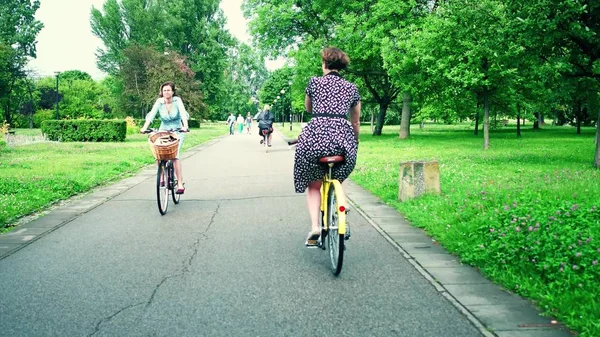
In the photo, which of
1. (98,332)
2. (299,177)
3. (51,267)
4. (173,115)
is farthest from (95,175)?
(98,332)

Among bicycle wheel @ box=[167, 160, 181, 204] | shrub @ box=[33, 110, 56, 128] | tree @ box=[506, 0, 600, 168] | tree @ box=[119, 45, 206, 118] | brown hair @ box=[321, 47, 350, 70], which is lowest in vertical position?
bicycle wheel @ box=[167, 160, 181, 204]

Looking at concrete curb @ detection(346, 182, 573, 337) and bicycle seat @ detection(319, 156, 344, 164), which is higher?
bicycle seat @ detection(319, 156, 344, 164)

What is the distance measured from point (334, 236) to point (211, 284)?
1.17 meters

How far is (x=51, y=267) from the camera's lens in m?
5.07

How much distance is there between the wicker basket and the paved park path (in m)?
0.91

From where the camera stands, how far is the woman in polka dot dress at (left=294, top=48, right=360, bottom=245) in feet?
15.8

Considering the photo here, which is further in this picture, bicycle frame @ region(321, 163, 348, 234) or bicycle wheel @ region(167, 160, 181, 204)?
bicycle wheel @ region(167, 160, 181, 204)

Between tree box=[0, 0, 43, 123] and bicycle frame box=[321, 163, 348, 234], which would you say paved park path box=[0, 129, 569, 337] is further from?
tree box=[0, 0, 43, 123]

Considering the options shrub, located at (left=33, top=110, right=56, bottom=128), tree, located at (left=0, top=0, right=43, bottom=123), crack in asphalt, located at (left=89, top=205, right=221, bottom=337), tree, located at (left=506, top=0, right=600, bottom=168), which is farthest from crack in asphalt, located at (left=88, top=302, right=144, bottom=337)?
shrub, located at (left=33, top=110, right=56, bottom=128)

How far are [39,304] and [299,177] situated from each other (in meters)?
2.47

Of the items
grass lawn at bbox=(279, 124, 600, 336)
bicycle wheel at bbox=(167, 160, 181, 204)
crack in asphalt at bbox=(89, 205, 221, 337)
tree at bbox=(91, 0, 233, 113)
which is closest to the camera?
crack in asphalt at bbox=(89, 205, 221, 337)

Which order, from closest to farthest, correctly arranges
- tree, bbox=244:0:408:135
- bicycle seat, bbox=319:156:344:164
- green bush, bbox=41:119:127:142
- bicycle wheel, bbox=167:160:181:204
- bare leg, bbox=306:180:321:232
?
bicycle seat, bbox=319:156:344:164
bare leg, bbox=306:180:321:232
bicycle wheel, bbox=167:160:181:204
green bush, bbox=41:119:127:142
tree, bbox=244:0:408:135

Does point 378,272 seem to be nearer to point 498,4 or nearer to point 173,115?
point 173,115

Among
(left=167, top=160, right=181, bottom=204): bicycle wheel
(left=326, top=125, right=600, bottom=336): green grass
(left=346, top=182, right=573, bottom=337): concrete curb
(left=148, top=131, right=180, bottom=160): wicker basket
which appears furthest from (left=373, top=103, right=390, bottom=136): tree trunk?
(left=346, top=182, right=573, bottom=337): concrete curb
